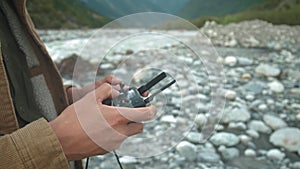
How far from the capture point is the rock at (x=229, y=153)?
148 cm

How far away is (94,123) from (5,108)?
109 mm

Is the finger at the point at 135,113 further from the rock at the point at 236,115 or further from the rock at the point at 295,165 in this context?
the rock at the point at 236,115

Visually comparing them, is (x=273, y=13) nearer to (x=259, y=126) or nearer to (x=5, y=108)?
(x=259, y=126)

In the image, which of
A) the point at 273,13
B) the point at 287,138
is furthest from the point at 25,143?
the point at 273,13

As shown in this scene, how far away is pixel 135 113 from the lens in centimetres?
42

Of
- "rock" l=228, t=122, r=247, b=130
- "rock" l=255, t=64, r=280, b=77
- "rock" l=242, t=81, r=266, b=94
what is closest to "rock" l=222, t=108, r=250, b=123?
"rock" l=228, t=122, r=247, b=130

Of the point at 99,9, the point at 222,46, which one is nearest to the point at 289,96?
the point at 99,9

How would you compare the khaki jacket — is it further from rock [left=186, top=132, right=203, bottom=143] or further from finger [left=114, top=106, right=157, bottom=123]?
rock [left=186, top=132, right=203, bottom=143]

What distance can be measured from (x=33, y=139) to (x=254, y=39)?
15.4ft

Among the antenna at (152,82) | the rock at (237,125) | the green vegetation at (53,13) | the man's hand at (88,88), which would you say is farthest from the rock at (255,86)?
the antenna at (152,82)

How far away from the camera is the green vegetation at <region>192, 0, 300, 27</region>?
229 inches

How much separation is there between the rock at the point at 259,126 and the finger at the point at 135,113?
1386 mm

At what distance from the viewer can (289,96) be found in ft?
7.40

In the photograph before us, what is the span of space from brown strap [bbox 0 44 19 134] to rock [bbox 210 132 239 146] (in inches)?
48.2
